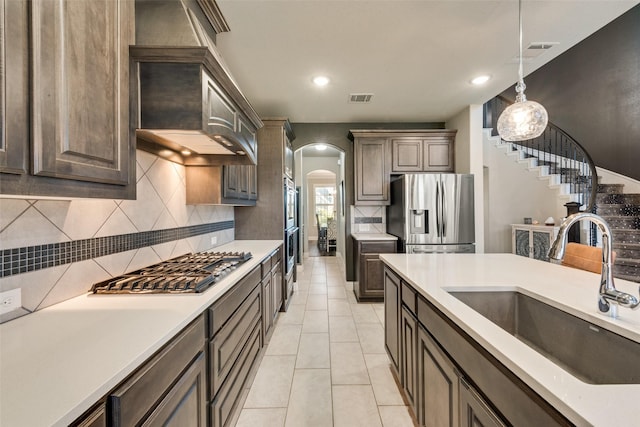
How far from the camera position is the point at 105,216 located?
140 cm

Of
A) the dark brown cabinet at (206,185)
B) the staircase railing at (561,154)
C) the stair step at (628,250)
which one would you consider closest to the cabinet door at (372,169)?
the dark brown cabinet at (206,185)

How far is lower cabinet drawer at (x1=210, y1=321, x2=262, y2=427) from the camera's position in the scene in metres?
1.32

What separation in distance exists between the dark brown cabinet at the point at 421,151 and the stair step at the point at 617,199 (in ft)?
8.16

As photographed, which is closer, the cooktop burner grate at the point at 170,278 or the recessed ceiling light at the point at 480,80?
the cooktop burner grate at the point at 170,278

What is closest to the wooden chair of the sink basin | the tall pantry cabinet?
the sink basin

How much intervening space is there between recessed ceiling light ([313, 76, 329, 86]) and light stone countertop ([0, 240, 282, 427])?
8.63ft

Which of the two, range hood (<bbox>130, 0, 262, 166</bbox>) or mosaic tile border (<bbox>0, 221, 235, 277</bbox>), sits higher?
range hood (<bbox>130, 0, 262, 166</bbox>)

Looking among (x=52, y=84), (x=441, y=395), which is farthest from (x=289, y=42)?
(x=441, y=395)

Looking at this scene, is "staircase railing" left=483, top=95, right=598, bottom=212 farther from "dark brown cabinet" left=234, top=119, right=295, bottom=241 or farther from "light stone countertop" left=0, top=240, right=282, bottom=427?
"light stone countertop" left=0, top=240, right=282, bottom=427

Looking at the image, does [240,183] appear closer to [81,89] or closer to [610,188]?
[81,89]

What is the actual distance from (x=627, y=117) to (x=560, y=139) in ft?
3.36

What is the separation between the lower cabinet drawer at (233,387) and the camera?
51.9 inches

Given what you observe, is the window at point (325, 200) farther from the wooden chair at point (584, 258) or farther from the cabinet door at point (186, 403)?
the cabinet door at point (186, 403)

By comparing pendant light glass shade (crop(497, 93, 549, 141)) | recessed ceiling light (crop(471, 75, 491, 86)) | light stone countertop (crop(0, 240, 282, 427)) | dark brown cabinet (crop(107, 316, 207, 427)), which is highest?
recessed ceiling light (crop(471, 75, 491, 86))
